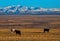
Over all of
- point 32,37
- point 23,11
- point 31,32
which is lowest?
point 31,32

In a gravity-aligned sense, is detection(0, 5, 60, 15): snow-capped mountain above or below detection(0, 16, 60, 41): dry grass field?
above

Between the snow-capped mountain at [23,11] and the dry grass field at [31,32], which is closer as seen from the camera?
the dry grass field at [31,32]

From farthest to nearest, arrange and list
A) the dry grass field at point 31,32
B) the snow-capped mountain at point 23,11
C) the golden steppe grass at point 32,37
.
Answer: the snow-capped mountain at point 23,11 < the dry grass field at point 31,32 < the golden steppe grass at point 32,37

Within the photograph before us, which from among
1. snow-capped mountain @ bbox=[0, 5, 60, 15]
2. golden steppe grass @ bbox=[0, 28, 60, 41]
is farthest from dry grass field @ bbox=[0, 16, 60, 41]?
snow-capped mountain @ bbox=[0, 5, 60, 15]

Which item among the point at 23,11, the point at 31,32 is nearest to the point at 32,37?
the point at 31,32

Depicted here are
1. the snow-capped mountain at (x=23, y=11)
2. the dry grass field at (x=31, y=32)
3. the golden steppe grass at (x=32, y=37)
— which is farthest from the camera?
the snow-capped mountain at (x=23, y=11)

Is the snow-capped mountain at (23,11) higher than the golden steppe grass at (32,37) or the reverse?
higher

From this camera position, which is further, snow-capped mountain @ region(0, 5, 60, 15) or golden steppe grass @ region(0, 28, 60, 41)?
snow-capped mountain @ region(0, 5, 60, 15)

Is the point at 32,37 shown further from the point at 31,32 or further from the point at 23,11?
the point at 23,11

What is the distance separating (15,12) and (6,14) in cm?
535

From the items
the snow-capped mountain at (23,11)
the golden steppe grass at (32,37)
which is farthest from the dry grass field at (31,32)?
the snow-capped mountain at (23,11)

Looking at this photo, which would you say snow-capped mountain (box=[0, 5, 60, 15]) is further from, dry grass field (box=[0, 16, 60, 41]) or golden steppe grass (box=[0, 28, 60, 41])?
golden steppe grass (box=[0, 28, 60, 41])

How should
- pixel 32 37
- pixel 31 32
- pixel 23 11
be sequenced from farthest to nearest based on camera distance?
pixel 23 11 < pixel 31 32 < pixel 32 37

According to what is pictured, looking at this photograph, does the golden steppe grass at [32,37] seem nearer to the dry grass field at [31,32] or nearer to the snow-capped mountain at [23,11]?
the dry grass field at [31,32]
